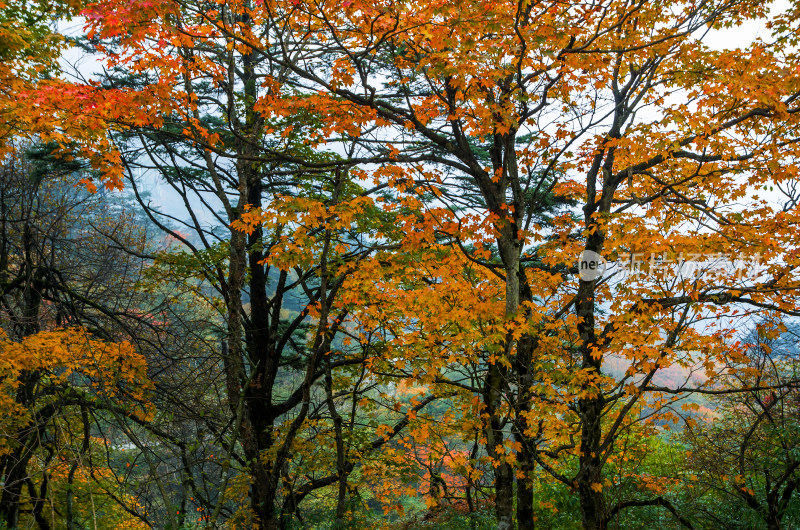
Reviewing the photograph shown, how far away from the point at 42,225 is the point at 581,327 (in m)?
11.7

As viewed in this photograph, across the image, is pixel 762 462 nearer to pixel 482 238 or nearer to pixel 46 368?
pixel 482 238

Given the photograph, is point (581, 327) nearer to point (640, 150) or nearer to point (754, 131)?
→ point (640, 150)

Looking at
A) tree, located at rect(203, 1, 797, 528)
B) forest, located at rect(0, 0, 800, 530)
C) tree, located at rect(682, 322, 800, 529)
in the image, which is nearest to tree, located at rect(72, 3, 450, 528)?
forest, located at rect(0, 0, 800, 530)

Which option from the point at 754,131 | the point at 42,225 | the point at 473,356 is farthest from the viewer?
the point at 42,225

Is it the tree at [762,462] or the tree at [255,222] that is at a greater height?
the tree at [255,222]

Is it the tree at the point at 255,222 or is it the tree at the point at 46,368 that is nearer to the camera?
the tree at the point at 255,222

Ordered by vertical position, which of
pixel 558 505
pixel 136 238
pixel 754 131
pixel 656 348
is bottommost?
pixel 558 505

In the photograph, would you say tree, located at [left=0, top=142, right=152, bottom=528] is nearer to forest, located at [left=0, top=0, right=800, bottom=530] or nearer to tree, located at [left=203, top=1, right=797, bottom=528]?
forest, located at [left=0, top=0, right=800, bottom=530]

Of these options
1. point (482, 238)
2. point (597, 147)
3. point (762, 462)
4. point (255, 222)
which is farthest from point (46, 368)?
point (762, 462)

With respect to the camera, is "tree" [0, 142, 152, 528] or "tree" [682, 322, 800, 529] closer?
"tree" [0, 142, 152, 528]

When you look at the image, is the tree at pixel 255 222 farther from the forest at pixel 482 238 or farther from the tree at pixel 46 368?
the tree at pixel 46 368

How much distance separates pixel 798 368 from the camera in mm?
9164

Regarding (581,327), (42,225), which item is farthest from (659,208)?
(42,225)

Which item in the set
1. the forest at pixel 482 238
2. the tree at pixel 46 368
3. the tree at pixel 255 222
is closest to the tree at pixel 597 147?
the forest at pixel 482 238
